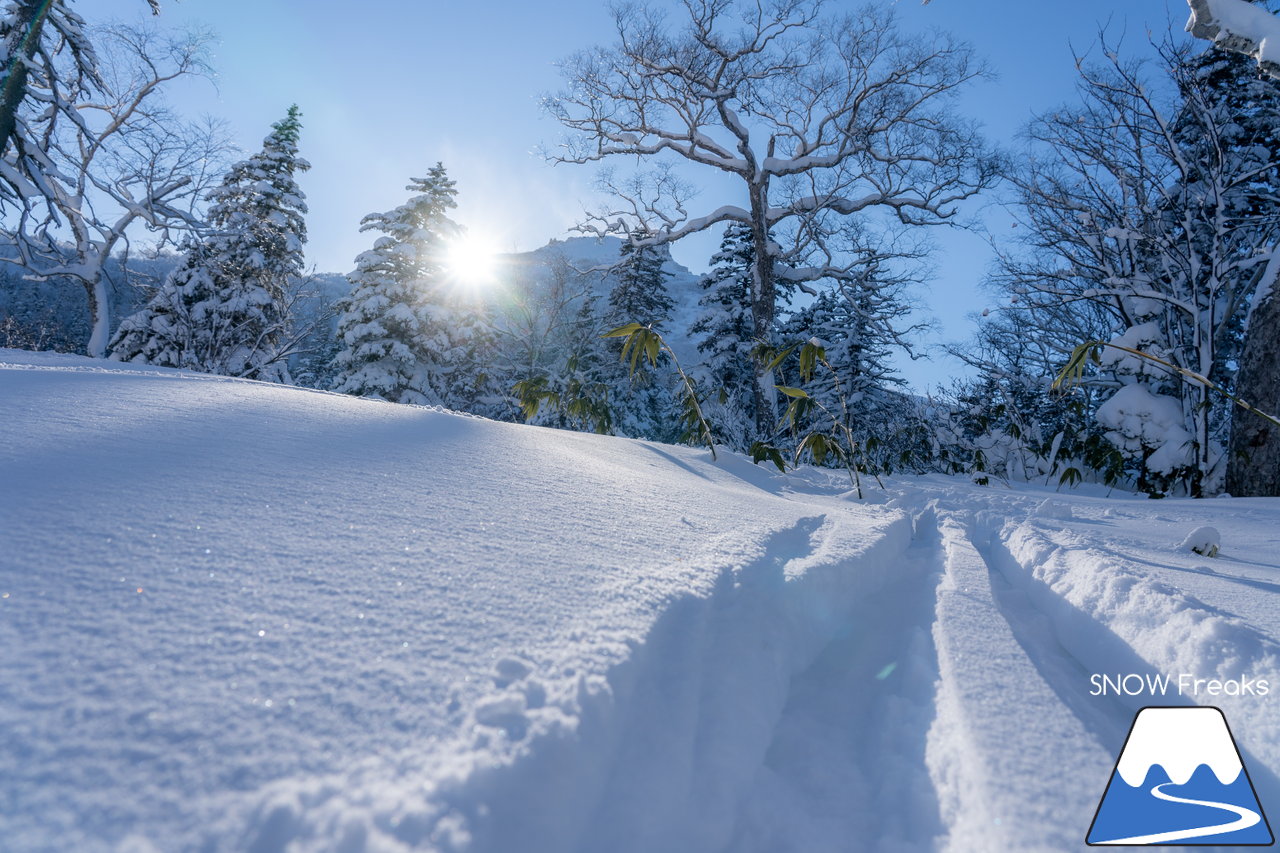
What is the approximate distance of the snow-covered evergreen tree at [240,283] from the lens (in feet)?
32.9

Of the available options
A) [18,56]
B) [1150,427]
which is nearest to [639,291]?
[18,56]

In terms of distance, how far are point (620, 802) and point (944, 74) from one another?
36.8 feet

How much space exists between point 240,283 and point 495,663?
14.5 m

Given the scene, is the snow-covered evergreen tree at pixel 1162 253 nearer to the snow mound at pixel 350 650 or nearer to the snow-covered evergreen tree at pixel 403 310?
the snow mound at pixel 350 650

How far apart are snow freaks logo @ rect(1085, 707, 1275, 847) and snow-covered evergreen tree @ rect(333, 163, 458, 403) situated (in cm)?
1418

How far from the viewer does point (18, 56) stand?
6.64 meters

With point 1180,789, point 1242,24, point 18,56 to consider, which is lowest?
point 1180,789

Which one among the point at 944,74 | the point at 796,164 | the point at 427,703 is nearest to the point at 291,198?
the point at 796,164

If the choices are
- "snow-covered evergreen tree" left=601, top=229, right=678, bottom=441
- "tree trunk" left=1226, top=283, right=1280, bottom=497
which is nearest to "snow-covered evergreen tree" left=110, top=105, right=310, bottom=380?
"snow-covered evergreen tree" left=601, top=229, right=678, bottom=441

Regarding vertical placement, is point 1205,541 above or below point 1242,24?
below

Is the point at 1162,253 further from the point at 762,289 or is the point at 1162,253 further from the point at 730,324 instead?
the point at 730,324

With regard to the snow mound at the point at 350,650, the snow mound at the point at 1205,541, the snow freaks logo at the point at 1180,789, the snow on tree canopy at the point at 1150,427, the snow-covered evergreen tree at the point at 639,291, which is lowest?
the snow freaks logo at the point at 1180,789

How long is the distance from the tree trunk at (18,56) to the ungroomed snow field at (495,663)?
893cm

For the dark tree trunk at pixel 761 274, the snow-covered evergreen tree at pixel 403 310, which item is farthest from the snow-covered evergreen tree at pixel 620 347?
the dark tree trunk at pixel 761 274
